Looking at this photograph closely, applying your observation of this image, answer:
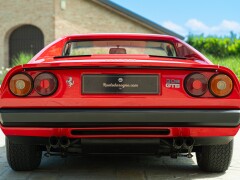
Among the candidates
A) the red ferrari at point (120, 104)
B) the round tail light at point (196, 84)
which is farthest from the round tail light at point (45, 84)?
the round tail light at point (196, 84)

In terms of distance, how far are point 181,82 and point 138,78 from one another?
0.34 meters

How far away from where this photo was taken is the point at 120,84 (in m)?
3.96

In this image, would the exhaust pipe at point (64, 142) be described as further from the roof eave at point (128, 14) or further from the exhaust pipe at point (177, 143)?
the roof eave at point (128, 14)

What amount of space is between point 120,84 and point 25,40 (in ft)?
80.6

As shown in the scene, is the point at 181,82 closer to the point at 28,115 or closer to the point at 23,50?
the point at 28,115

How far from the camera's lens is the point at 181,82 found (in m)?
3.98

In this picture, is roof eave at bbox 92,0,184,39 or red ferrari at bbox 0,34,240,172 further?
roof eave at bbox 92,0,184,39

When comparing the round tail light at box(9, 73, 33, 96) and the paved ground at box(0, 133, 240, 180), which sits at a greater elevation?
the round tail light at box(9, 73, 33, 96)

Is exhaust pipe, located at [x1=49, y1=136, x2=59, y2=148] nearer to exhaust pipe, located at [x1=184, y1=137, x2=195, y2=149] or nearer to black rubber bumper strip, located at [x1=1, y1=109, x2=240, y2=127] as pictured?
black rubber bumper strip, located at [x1=1, y1=109, x2=240, y2=127]

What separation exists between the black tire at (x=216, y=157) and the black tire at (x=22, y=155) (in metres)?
1.51

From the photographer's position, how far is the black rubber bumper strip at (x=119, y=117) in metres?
3.88

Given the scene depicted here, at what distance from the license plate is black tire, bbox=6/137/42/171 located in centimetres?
93

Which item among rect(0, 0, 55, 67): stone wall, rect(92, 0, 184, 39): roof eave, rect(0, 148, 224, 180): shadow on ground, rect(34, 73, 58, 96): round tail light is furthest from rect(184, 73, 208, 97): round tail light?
rect(0, 0, 55, 67): stone wall

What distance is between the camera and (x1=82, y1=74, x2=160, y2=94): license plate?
13.0ft
